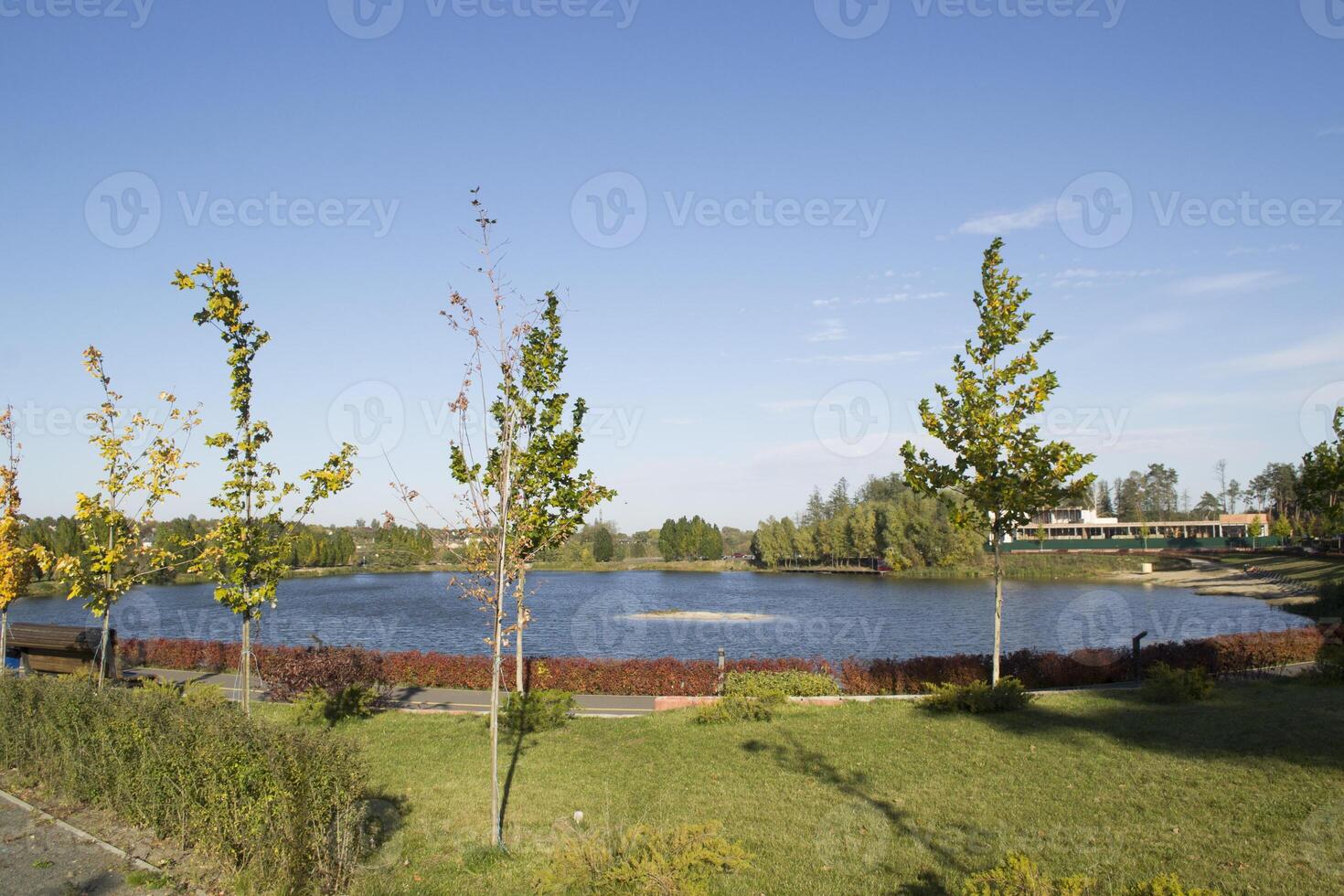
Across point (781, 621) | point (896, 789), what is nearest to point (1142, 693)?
point (896, 789)

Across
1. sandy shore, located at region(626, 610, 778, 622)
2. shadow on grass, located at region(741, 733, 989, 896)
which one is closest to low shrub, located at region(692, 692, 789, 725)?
shadow on grass, located at region(741, 733, 989, 896)

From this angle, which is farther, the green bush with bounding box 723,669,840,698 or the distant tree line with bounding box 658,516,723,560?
the distant tree line with bounding box 658,516,723,560

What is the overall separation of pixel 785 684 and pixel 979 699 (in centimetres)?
406

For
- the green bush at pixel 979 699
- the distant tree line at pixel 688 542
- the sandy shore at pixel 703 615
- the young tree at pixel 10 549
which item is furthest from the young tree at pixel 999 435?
the distant tree line at pixel 688 542

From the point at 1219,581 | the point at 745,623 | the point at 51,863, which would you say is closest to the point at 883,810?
the point at 51,863

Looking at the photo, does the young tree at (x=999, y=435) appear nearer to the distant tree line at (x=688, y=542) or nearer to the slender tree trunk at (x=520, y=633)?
the slender tree trunk at (x=520, y=633)

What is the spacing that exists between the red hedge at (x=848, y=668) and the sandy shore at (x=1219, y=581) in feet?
145

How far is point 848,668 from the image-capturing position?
62.6 feet

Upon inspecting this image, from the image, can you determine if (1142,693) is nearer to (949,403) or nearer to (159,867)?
(949,403)

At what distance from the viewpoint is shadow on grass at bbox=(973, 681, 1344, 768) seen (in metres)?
11.0

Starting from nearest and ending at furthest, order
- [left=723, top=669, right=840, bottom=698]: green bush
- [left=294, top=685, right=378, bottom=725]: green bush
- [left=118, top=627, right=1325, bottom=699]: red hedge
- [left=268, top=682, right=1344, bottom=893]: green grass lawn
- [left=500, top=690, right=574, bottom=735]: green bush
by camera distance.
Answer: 1. [left=268, top=682, right=1344, bottom=893]: green grass lawn
2. [left=500, top=690, right=574, bottom=735]: green bush
3. [left=294, top=685, right=378, bottom=725]: green bush
4. [left=723, top=669, right=840, bottom=698]: green bush
5. [left=118, top=627, right=1325, bottom=699]: red hedge

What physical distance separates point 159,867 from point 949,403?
47.6 feet

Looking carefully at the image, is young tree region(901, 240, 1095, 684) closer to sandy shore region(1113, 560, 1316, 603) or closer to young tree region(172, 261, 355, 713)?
young tree region(172, 261, 355, 713)

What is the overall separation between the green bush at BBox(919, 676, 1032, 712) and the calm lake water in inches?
364
